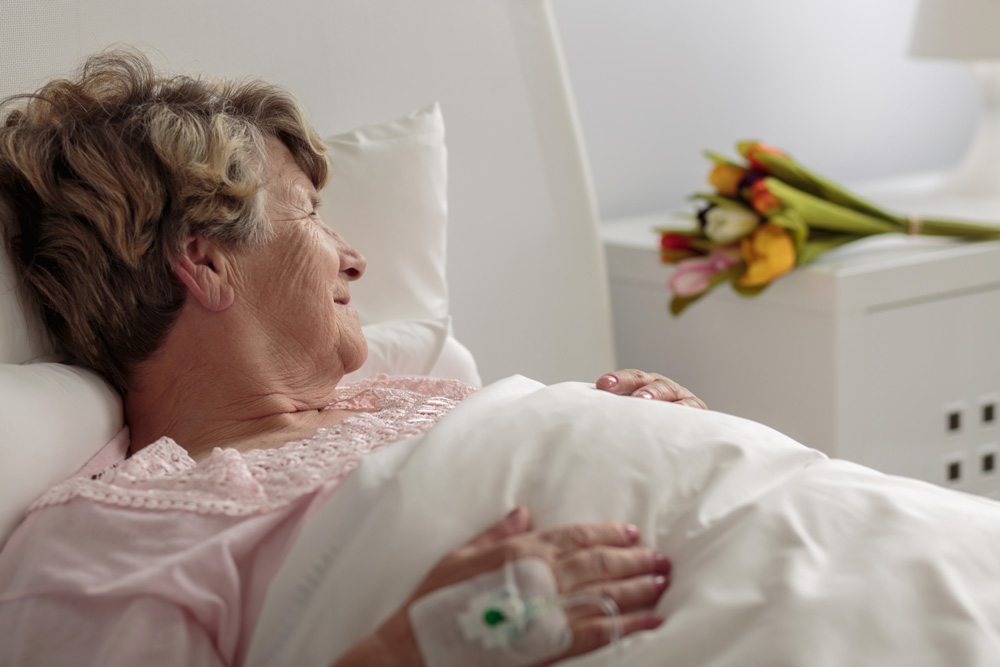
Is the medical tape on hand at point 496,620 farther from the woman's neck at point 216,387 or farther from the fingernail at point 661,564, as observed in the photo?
the woman's neck at point 216,387

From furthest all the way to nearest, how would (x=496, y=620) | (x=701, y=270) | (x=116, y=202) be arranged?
(x=701, y=270) → (x=116, y=202) → (x=496, y=620)

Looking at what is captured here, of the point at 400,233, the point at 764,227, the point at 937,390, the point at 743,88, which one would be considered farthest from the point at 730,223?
the point at 743,88

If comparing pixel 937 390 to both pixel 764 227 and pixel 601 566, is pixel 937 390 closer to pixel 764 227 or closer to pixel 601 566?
pixel 764 227

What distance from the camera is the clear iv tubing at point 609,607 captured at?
0.64 metres

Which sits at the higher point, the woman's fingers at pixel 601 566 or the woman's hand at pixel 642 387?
the woman's fingers at pixel 601 566

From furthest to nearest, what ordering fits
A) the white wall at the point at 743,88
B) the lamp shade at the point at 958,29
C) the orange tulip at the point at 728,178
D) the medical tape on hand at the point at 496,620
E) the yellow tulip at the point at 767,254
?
the white wall at the point at 743,88, the lamp shade at the point at 958,29, the orange tulip at the point at 728,178, the yellow tulip at the point at 767,254, the medical tape on hand at the point at 496,620

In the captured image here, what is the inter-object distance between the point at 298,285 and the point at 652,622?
54 cm

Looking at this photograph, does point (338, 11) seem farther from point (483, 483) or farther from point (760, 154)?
point (483, 483)

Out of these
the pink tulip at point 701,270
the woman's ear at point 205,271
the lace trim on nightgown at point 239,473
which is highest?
the woman's ear at point 205,271

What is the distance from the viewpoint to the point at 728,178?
1620 millimetres

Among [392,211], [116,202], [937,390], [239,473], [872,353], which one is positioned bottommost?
[937,390]

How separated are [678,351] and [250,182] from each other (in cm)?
101

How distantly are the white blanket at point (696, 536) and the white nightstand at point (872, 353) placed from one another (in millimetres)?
688

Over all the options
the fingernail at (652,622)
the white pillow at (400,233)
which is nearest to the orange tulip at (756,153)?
the white pillow at (400,233)
